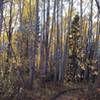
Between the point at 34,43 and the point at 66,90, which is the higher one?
the point at 34,43

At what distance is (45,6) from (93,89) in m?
10.4

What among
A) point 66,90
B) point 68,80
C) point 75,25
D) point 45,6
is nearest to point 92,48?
point 75,25

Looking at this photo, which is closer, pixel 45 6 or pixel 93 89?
pixel 93 89

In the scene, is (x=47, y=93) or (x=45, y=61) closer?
(x=47, y=93)

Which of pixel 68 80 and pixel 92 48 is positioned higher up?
pixel 92 48

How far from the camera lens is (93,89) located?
→ 59.4ft

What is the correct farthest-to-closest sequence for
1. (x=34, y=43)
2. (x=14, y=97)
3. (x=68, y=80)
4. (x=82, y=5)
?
(x=82, y=5)
(x=68, y=80)
(x=34, y=43)
(x=14, y=97)

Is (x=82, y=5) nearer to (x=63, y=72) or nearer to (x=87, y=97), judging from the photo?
(x=63, y=72)

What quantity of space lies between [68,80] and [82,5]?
8.16m

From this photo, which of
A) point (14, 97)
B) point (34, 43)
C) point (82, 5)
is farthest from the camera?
point (82, 5)

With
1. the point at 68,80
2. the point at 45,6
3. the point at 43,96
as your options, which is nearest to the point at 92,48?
the point at 68,80

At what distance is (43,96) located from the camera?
754 inches

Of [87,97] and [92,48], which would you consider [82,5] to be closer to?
[92,48]

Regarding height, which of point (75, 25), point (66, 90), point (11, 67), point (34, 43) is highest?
point (75, 25)
